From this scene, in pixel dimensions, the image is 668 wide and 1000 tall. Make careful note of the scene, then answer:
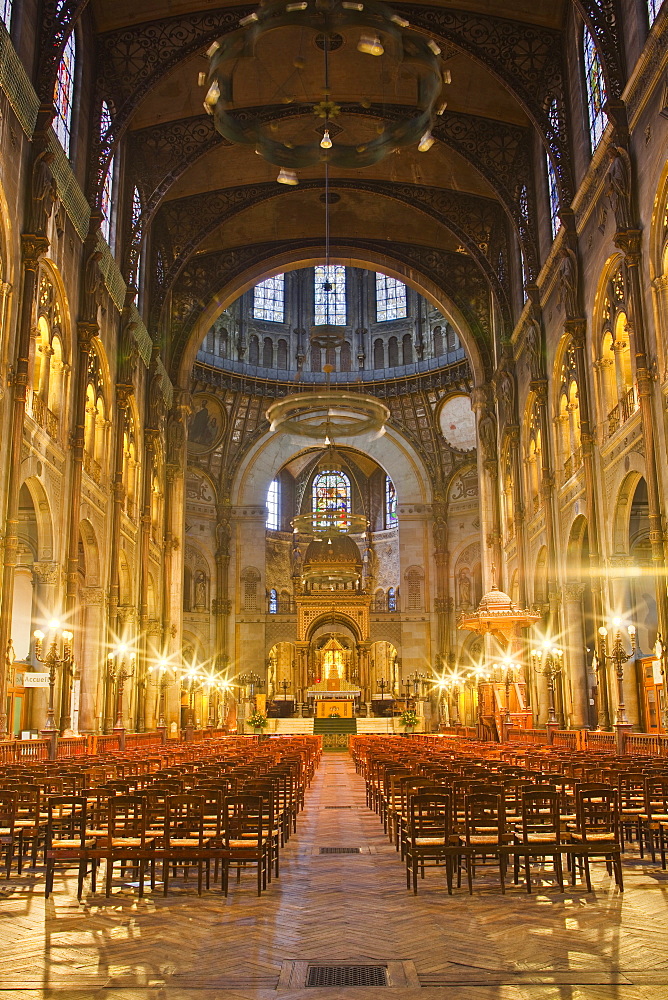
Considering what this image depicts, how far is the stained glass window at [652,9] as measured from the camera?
2489 centimetres

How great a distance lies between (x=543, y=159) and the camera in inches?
1505

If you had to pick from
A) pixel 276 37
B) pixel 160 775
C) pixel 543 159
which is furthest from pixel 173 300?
pixel 160 775

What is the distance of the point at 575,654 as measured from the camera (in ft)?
110

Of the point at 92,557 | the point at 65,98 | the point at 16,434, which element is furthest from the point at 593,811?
the point at 65,98

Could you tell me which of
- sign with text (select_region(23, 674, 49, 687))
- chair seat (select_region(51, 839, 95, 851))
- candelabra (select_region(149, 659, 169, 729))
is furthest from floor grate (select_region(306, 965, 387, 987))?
candelabra (select_region(149, 659, 169, 729))

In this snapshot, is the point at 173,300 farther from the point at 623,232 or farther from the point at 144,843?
the point at 144,843

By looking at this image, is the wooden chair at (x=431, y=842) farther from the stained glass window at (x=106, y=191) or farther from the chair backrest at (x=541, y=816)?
the stained glass window at (x=106, y=191)

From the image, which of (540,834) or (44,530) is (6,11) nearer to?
(44,530)

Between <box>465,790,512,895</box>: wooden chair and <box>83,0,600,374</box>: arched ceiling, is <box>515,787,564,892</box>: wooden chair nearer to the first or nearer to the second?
<box>465,790,512,895</box>: wooden chair

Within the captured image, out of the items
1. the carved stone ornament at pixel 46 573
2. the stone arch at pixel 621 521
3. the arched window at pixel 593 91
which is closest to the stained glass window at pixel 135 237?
the carved stone ornament at pixel 46 573

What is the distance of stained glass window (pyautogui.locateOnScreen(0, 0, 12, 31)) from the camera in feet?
81.0

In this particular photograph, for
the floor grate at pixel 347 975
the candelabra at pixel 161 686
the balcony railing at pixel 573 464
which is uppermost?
the balcony railing at pixel 573 464

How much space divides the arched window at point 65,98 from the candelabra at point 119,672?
57.0 ft

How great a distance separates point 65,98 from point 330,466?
23381 mm
